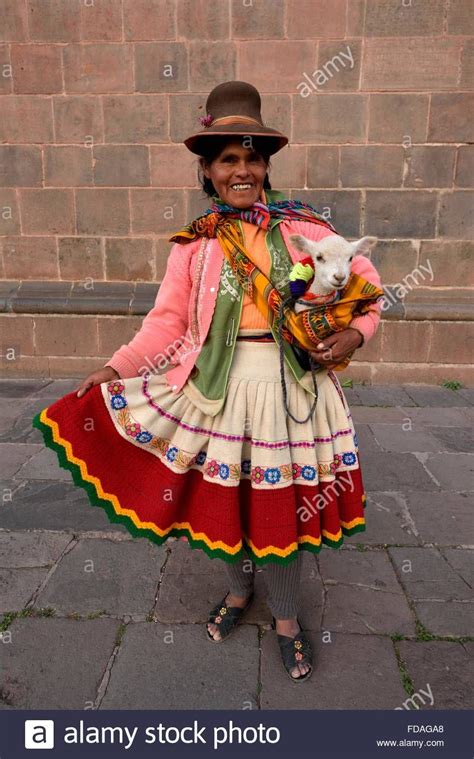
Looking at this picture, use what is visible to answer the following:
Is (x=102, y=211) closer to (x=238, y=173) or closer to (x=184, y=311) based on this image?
(x=184, y=311)

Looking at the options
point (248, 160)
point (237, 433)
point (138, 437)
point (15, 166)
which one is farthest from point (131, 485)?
point (15, 166)

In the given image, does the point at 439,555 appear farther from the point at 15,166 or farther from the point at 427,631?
the point at 15,166

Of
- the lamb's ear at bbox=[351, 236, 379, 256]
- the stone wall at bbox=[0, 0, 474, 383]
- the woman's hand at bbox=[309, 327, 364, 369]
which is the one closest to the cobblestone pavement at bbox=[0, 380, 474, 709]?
the woman's hand at bbox=[309, 327, 364, 369]

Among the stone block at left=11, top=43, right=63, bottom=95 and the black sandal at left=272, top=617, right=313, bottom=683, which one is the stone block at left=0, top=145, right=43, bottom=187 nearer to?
the stone block at left=11, top=43, right=63, bottom=95

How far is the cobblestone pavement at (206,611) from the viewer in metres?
2.05

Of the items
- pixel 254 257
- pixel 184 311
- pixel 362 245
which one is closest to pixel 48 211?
pixel 184 311

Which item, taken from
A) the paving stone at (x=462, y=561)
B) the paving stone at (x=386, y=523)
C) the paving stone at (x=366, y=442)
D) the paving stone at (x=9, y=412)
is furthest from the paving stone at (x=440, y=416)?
the paving stone at (x=9, y=412)

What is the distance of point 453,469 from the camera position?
12.8 feet

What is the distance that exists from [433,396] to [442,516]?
264cm

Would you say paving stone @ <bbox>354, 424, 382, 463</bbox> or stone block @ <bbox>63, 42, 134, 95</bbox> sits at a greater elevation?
stone block @ <bbox>63, 42, 134, 95</bbox>

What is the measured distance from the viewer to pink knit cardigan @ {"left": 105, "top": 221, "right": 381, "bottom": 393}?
6.66 ft

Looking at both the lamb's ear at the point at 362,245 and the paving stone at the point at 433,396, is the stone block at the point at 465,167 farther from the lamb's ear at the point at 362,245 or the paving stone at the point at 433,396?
the lamb's ear at the point at 362,245

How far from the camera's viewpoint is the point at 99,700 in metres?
2.00

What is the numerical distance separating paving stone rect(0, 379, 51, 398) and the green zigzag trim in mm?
3848
